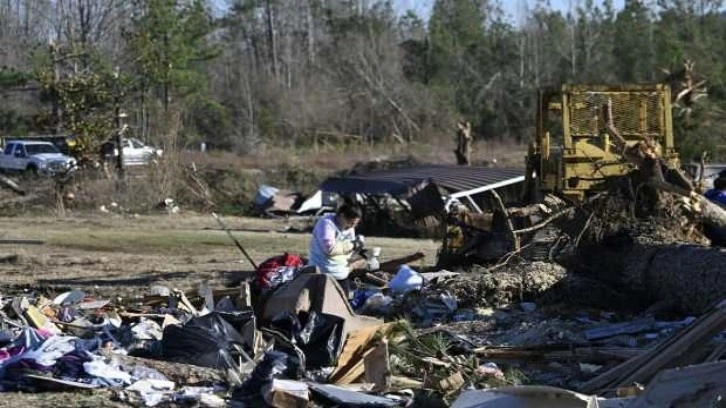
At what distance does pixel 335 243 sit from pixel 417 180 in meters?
10.2

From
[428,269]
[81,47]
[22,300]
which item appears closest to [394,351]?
[22,300]

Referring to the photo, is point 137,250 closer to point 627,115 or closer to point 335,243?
point 627,115

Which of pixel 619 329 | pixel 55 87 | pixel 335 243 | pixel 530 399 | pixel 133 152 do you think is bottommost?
pixel 619 329

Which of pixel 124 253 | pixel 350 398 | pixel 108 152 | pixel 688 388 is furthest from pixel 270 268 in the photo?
pixel 108 152

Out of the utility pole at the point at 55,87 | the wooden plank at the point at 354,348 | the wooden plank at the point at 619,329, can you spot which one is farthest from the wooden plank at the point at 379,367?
the utility pole at the point at 55,87

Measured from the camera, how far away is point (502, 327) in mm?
10664

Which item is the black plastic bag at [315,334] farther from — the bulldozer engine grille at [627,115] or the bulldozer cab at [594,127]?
the bulldozer engine grille at [627,115]

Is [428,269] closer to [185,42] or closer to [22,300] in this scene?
[22,300]

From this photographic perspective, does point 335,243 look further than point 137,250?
No

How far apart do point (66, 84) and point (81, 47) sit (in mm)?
4858

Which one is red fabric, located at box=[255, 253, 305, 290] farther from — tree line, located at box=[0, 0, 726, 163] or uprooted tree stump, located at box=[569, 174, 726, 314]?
tree line, located at box=[0, 0, 726, 163]

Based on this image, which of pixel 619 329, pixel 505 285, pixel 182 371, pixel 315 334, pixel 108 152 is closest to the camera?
pixel 182 371

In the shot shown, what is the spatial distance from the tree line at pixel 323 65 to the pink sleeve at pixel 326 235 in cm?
2335

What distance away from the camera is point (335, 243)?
11.4m
